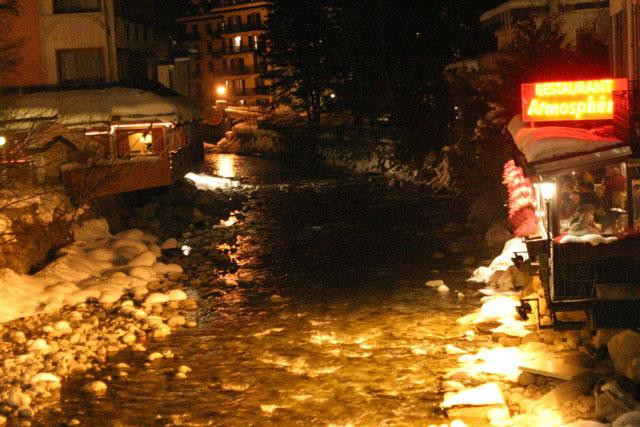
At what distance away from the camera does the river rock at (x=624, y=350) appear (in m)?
9.30

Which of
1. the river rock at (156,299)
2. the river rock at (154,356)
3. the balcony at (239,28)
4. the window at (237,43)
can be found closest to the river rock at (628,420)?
the river rock at (154,356)

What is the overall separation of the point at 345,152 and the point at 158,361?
120 feet

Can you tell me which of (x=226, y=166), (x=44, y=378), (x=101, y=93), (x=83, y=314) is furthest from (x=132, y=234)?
(x=226, y=166)

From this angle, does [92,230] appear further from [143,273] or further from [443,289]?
[443,289]

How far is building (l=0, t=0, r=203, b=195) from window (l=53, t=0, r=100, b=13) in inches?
1.5

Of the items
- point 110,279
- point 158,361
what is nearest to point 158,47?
point 110,279

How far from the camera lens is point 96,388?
11.3m

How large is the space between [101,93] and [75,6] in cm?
437

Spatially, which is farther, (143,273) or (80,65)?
(80,65)

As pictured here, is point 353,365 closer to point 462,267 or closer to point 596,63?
point 462,267

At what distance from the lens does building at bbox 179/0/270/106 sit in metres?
83.2

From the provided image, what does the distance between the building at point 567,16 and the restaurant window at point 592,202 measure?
10308 millimetres

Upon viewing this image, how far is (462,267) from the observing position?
61.0 ft

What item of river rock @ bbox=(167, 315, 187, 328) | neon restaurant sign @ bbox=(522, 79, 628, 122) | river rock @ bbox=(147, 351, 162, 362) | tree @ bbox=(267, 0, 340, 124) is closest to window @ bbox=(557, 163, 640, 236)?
neon restaurant sign @ bbox=(522, 79, 628, 122)
